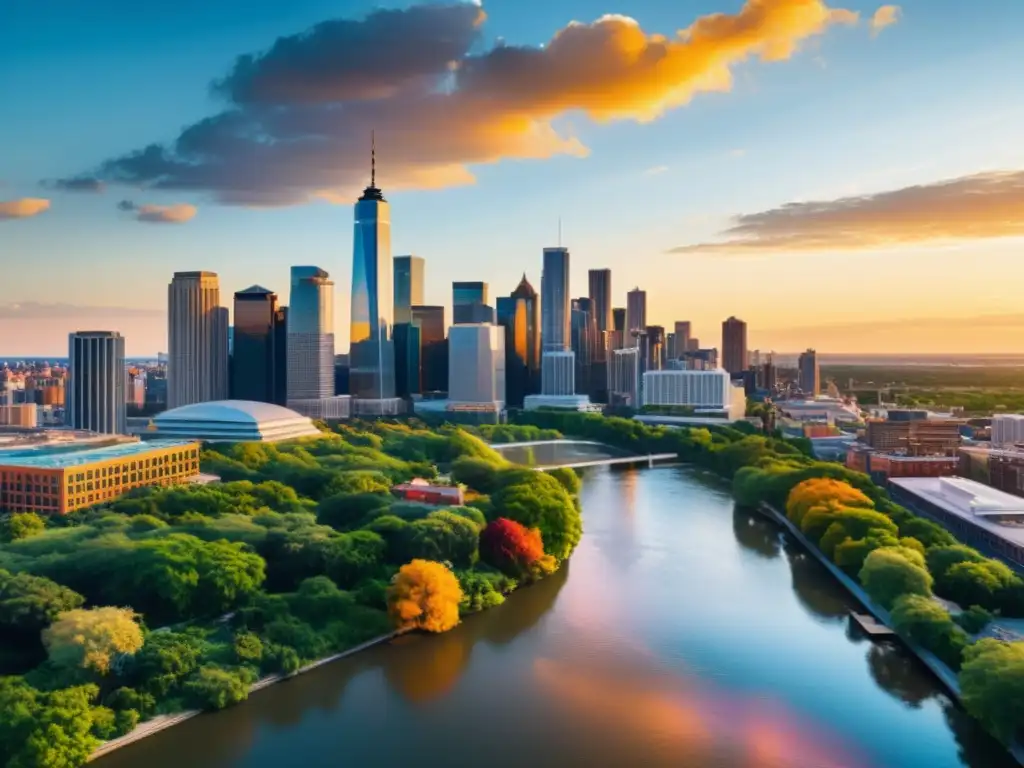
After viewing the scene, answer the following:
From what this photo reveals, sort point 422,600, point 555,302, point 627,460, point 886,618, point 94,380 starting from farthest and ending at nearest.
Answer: point 555,302 < point 627,460 < point 94,380 < point 886,618 < point 422,600

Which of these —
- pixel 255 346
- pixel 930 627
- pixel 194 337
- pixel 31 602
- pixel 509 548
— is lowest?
pixel 930 627

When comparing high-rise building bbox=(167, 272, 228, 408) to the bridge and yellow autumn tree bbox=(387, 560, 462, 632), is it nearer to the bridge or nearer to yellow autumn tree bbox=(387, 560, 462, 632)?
the bridge

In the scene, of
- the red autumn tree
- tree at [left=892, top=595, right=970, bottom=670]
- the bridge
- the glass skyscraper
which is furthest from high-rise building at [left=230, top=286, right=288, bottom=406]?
tree at [left=892, top=595, right=970, bottom=670]

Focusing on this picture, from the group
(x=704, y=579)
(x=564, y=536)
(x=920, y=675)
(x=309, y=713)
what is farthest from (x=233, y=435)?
(x=920, y=675)

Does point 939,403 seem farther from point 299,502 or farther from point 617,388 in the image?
point 299,502

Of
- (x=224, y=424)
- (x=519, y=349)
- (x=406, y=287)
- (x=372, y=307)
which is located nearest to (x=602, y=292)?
(x=519, y=349)

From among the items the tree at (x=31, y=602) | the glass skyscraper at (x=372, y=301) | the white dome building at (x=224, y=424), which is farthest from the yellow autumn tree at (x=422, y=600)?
the glass skyscraper at (x=372, y=301)

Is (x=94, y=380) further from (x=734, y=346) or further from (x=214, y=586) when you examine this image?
(x=734, y=346)
